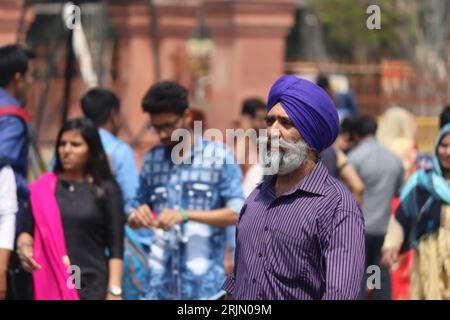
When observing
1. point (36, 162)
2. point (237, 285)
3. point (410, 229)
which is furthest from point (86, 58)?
point (237, 285)

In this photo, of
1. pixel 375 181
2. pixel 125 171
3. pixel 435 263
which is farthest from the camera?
pixel 375 181

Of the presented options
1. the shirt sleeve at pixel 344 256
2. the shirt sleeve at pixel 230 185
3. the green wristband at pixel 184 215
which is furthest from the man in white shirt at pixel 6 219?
the shirt sleeve at pixel 344 256

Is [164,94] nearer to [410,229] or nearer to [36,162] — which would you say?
[410,229]

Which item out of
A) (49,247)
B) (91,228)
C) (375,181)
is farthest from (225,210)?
(375,181)

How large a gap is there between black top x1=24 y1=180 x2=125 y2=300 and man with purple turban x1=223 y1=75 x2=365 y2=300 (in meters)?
1.91

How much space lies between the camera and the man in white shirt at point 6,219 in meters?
5.77

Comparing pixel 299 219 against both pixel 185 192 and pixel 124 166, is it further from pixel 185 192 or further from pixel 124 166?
pixel 124 166

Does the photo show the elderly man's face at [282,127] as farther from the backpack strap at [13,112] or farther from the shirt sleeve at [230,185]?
the backpack strap at [13,112]

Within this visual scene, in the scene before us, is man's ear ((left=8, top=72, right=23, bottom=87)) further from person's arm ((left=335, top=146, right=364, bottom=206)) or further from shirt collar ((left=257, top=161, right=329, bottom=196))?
shirt collar ((left=257, top=161, right=329, bottom=196))

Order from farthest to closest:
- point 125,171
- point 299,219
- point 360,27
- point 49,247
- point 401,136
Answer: point 360,27
point 401,136
point 125,171
point 49,247
point 299,219

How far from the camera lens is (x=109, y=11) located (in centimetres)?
1427

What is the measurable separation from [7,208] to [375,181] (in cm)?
361

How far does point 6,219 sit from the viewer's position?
19.1ft
